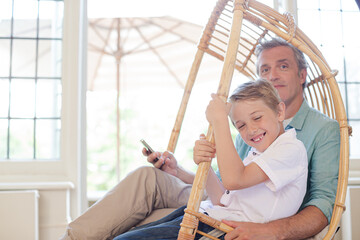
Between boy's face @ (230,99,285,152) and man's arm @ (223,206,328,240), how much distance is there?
0.85 feet

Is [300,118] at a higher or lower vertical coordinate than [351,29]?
lower

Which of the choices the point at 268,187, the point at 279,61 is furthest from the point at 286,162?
the point at 279,61

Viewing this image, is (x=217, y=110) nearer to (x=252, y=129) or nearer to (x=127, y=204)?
(x=252, y=129)

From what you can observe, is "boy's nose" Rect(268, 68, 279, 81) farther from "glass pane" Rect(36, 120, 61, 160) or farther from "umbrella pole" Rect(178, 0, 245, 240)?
"glass pane" Rect(36, 120, 61, 160)

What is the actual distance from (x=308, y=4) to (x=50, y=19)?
1.80m

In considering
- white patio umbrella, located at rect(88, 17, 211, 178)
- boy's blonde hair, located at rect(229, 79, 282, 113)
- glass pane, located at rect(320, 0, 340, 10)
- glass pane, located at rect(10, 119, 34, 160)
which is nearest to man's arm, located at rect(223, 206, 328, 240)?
boy's blonde hair, located at rect(229, 79, 282, 113)

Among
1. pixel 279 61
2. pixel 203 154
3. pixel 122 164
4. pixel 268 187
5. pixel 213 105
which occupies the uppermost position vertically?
pixel 279 61

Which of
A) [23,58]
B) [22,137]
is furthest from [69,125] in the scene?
[23,58]

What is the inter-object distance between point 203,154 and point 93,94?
28.2ft

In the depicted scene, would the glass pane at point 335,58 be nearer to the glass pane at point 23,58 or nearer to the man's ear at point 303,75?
the man's ear at point 303,75

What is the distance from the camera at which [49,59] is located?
296cm

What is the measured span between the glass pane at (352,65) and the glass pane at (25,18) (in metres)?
2.17

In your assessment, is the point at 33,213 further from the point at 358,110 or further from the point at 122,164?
the point at 122,164

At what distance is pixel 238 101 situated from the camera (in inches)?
57.3
